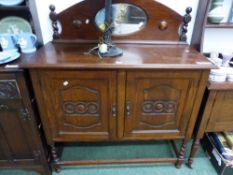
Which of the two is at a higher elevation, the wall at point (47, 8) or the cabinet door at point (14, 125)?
the wall at point (47, 8)

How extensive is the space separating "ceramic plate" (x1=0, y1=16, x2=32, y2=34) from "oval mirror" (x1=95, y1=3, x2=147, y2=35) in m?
0.50

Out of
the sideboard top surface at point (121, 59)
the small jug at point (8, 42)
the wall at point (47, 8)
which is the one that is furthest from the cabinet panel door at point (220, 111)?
the small jug at point (8, 42)

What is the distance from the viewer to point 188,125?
124 centimetres

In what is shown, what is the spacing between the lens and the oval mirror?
1.29 m

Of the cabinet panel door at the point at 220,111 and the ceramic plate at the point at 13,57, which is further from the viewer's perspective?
the cabinet panel door at the point at 220,111

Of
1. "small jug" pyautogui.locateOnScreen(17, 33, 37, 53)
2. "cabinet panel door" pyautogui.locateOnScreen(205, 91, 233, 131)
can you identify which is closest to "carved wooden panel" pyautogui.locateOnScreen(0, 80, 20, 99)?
"small jug" pyautogui.locateOnScreen(17, 33, 37, 53)

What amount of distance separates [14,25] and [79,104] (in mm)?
762

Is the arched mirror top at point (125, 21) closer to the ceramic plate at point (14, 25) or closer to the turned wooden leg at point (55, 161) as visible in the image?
the ceramic plate at point (14, 25)

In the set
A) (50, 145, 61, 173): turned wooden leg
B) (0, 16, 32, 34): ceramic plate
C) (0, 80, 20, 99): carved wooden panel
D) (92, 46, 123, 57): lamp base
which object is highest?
(0, 16, 32, 34): ceramic plate

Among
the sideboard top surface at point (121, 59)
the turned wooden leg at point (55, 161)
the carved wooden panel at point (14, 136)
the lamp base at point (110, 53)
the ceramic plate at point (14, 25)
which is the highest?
the ceramic plate at point (14, 25)

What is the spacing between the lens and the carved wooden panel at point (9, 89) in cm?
101

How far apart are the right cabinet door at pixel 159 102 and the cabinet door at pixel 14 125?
630 mm

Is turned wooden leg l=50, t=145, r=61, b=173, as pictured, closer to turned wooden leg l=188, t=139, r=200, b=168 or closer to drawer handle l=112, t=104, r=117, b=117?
drawer handle l=112, t=104, r=117, b=117

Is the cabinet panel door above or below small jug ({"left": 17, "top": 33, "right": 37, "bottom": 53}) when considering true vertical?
below
